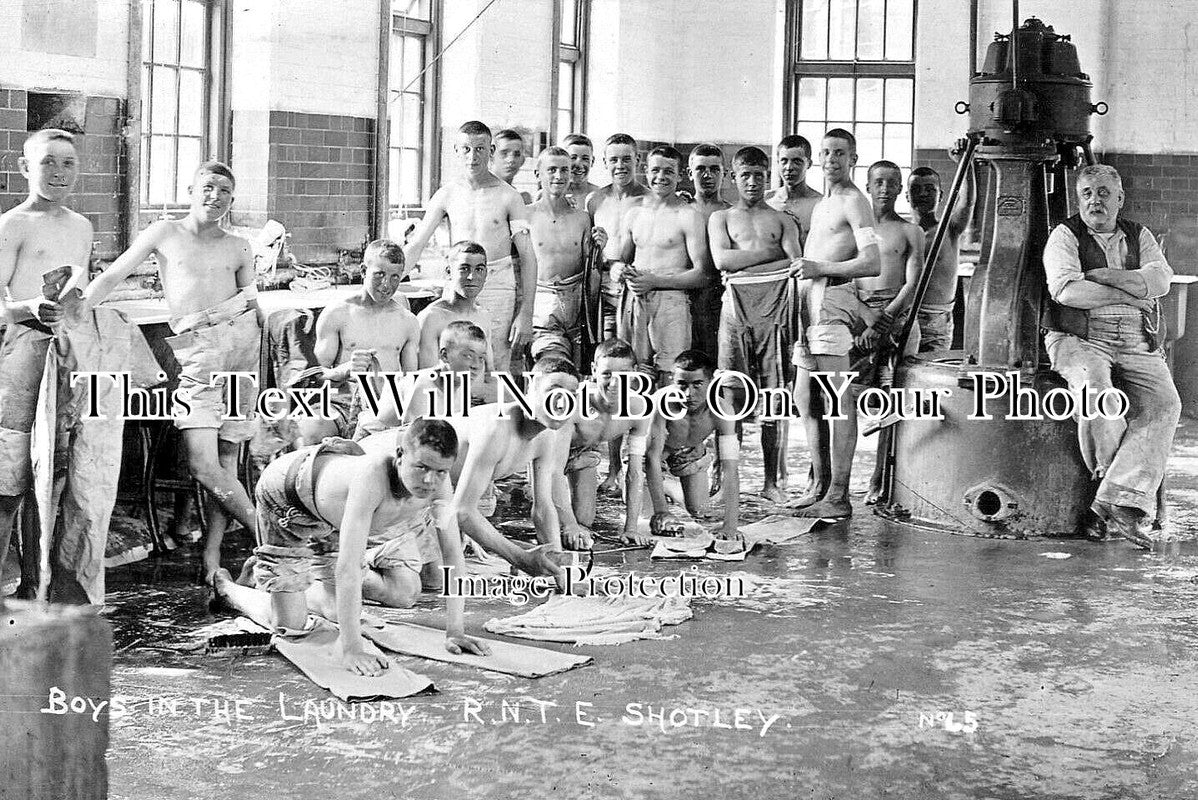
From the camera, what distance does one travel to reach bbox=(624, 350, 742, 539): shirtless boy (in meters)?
6.36

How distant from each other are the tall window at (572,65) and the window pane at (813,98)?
159 centimetres

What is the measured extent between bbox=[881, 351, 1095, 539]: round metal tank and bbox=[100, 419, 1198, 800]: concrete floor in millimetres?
728

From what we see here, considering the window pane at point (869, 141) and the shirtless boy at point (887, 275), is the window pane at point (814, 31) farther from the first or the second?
the shirtless boy at point (887, 275)

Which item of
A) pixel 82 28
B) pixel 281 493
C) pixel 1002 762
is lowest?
Answer: pixel 1002 762

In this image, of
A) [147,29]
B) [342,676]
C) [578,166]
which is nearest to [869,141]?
[578,166]

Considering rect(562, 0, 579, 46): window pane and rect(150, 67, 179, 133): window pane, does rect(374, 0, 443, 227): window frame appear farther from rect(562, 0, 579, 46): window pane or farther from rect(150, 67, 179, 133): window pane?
rect(562, 0, 579, 46): window pane

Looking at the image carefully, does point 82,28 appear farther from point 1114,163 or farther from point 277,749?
point 1114,163

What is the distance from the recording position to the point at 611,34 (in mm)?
11469

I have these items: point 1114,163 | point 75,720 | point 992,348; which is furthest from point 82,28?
point 1114,163

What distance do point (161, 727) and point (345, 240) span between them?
493 cm

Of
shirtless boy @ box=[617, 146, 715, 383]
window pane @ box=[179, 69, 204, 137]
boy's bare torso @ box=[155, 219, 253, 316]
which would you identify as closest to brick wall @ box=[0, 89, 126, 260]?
window pane @ box=[179, 69, 204, 137]

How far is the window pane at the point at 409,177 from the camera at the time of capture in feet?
31.7

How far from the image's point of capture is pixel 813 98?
11.9 metres

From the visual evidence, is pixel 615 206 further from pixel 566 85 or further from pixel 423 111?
pixel 566 85
